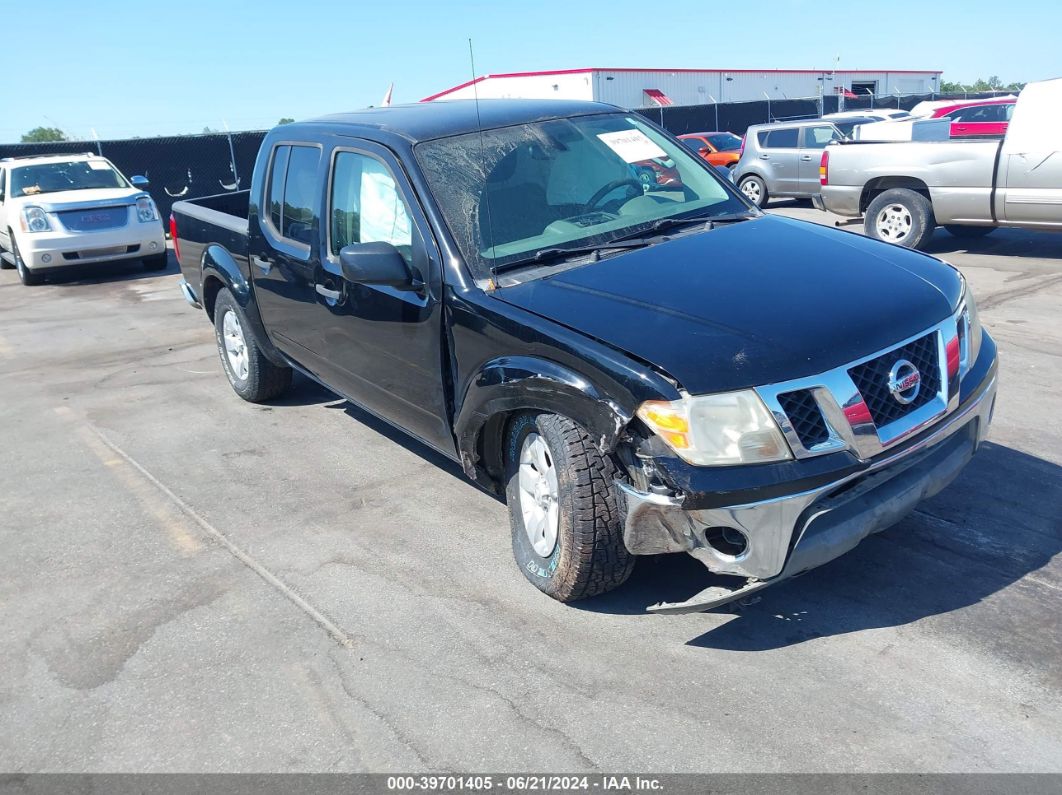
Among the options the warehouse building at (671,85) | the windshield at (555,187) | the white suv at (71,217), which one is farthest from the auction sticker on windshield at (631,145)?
the warehouse building at (671,85)

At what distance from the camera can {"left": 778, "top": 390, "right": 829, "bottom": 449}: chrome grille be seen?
309cm

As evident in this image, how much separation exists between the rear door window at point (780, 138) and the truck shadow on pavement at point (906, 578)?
1383 centimetres

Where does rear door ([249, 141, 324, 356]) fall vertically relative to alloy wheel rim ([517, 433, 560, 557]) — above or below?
above

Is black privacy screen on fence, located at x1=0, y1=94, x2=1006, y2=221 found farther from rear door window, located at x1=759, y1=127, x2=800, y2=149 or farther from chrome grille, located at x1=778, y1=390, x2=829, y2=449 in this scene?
chrome grille, located at x1=778, y1=390, x2=829, y2=449

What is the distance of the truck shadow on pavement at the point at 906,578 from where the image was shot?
3.52 metres

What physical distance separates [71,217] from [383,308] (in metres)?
10.5

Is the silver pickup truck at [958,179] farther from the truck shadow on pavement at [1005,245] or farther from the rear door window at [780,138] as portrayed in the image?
the rear door window at [780,138]

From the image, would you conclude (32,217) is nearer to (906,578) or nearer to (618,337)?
(618,337)

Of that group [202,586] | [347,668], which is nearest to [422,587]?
[347,668]

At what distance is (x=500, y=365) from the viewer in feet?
12.1

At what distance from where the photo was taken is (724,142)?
70.4 feet

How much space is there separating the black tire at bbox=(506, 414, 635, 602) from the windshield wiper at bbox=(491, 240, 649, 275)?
651 millimetres

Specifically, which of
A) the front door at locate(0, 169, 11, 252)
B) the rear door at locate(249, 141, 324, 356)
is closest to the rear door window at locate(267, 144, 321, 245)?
the rear door at locate(249, 141, 324, 356)

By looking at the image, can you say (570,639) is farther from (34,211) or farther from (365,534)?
(34,211)
